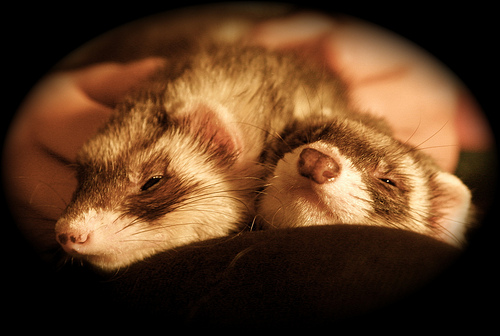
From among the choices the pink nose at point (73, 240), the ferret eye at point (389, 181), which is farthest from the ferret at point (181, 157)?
the ferret eye at point (389, 181)

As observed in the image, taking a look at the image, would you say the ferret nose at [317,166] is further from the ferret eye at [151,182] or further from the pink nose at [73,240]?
the pink nose at [73,240]

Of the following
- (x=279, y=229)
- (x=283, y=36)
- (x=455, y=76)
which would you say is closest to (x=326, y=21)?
(x=283, y=36)

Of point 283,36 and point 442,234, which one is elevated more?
point 283,36

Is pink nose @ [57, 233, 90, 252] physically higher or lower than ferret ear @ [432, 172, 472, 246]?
lower

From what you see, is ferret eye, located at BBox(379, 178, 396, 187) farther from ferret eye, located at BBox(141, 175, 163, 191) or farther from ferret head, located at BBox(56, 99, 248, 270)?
ferret eye, located at BBox(141, 175, 163, 191)

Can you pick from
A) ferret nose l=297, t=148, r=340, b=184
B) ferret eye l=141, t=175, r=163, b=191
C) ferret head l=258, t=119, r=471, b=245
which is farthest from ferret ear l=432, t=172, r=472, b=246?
ferret eye l=141, t=175, r=163, b=191

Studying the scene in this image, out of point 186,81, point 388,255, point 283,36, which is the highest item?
point 283,36

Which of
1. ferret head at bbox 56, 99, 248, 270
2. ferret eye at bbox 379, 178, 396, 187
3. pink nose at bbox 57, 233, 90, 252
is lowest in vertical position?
pink nose at bbox 57, 233, 90, 252

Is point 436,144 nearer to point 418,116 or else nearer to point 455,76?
point 418,116
